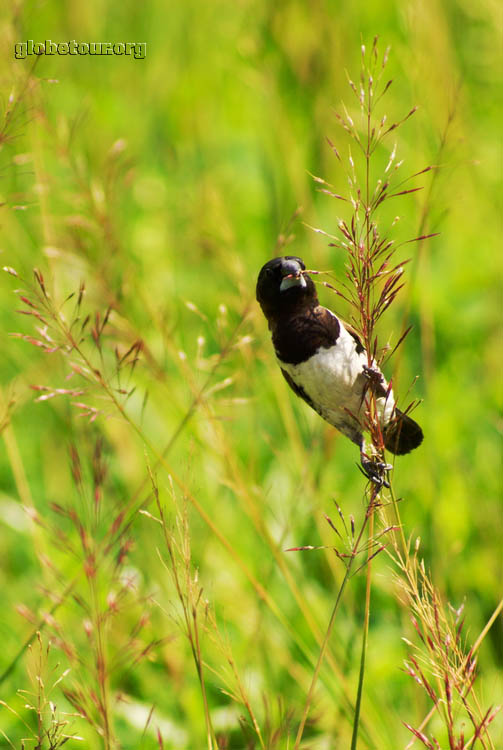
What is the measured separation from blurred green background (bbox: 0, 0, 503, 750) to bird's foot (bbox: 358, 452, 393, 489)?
0.20 metres

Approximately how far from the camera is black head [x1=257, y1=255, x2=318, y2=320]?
1.09m

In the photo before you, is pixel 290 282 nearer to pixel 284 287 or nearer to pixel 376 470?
pixel 284 287

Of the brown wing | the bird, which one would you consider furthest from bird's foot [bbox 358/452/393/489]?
the brown wing

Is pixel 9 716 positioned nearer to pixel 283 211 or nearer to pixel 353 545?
pixel 353 545

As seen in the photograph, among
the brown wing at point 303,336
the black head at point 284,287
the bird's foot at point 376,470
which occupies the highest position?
the black head at point 284,287

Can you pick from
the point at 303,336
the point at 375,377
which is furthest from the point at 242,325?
the point at 375,377

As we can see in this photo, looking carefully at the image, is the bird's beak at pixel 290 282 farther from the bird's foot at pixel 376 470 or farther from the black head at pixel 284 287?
the bird's foot at pixel 376 470

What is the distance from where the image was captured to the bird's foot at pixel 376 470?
0.98 m

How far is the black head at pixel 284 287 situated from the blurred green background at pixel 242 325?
0.46ft

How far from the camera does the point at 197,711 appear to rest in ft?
5.53

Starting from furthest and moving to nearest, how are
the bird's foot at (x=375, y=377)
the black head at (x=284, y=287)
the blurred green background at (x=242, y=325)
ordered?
the blurred green background at (x=242, y=325) < the black head at (x=284, y=287) < the bird's foot at (x=375, y=377)

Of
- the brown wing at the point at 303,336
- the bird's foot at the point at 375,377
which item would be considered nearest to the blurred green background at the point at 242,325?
the brown wing at the point at 303,336

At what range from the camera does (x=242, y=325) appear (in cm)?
128

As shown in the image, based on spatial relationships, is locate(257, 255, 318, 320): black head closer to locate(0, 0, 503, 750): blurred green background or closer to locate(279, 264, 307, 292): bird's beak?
locate(279, 264, 307, 292): bird's beak
